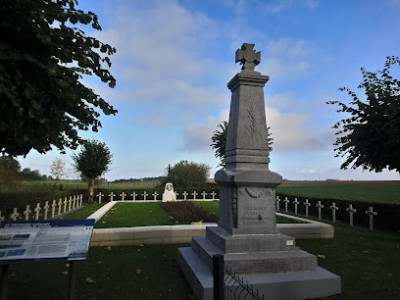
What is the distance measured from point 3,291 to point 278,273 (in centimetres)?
452

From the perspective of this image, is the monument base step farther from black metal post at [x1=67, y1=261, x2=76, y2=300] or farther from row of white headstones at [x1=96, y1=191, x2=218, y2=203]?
row of white headstones at [x1=96, y1=191, x2=218, y2=203]

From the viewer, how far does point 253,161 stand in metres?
5.68

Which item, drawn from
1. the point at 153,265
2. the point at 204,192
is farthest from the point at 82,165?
the point at 153,265

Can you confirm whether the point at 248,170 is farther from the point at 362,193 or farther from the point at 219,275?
the point at 362,193

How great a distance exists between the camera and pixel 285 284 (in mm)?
4387

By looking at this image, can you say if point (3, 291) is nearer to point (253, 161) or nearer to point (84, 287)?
point (84, 287)

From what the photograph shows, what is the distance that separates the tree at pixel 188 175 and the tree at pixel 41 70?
25.0 meters

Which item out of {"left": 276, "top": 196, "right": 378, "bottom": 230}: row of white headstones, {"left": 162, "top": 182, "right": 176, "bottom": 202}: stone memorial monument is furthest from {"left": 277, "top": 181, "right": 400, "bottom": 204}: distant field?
{"left": 162, "top": 182, "right": 176, "bottom": 202}: stone memorial monument

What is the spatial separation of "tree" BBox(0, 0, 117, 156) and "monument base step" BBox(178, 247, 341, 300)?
330cm

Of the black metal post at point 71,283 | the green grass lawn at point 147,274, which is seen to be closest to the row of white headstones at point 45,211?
the green grass lawn at point 147,274

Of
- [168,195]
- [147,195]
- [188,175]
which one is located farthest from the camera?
[188,175]

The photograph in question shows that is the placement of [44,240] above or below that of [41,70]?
below

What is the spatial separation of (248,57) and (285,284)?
5.04 m

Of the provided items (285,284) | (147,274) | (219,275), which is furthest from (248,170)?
(147,274)
